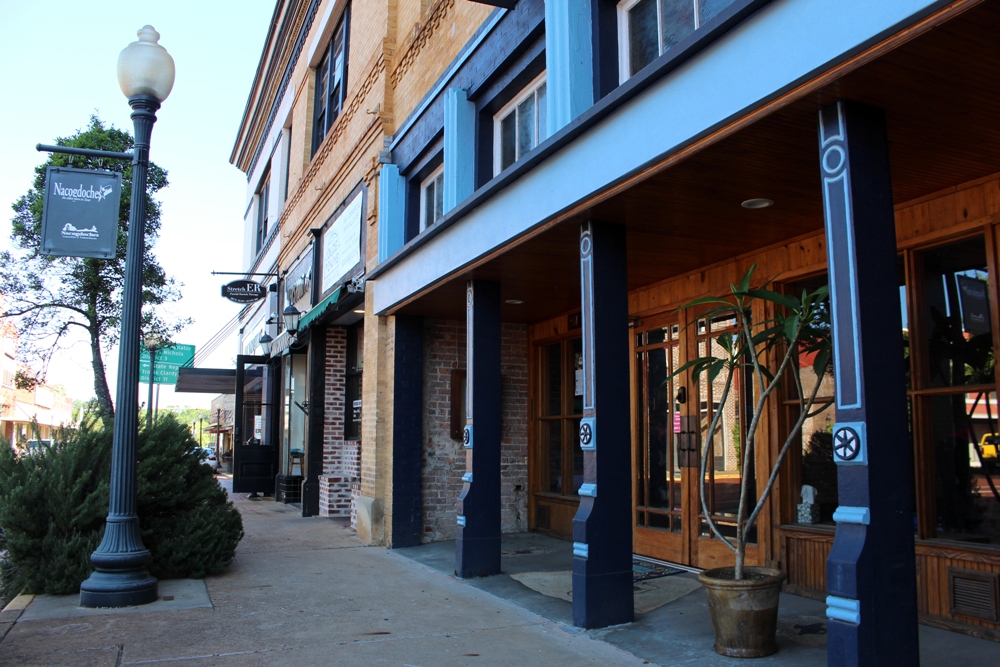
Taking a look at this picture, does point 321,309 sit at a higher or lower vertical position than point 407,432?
higher

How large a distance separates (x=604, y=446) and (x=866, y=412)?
245cm

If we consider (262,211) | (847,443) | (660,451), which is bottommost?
(660,451)

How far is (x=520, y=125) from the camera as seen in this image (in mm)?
8344

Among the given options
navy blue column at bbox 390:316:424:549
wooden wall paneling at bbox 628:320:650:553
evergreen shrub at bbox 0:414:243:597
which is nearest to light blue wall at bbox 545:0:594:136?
wooden wall paneling at bbox 628:320:650:553

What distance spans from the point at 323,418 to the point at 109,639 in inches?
325

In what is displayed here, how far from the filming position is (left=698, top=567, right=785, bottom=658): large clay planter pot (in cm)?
495

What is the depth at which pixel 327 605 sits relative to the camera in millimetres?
6781

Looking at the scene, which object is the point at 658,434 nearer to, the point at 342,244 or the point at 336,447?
the point at 342,244

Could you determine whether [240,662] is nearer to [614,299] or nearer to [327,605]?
[327,605]

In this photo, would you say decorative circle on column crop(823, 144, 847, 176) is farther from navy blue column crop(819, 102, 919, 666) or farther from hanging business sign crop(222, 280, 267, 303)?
hanging business sign crop(222, 280, 267, 303)

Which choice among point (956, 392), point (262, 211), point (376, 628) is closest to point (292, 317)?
point (262, 211)

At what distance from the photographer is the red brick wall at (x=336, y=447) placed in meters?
13.3

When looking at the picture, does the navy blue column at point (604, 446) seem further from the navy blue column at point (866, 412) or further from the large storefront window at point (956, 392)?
the navy blue column at point (866, 412)

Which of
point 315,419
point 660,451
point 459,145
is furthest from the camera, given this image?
point 315,419
